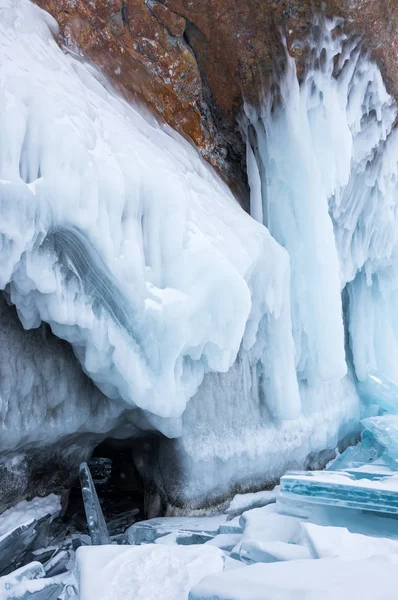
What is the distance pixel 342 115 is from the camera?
13.2 ft

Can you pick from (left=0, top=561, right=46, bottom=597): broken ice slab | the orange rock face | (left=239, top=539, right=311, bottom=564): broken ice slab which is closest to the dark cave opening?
(left=0, top=561, right=46, bottom=597): broken ice slab

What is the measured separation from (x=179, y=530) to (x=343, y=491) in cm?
109

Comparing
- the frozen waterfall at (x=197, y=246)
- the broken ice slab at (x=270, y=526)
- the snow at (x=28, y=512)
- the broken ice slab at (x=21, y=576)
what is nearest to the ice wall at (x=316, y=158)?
the frozen waterfall at (x=197, y=246)

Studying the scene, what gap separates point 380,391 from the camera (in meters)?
5.48

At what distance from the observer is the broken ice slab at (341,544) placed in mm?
1786

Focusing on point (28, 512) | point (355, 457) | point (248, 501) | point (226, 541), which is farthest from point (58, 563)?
point (355, 457)

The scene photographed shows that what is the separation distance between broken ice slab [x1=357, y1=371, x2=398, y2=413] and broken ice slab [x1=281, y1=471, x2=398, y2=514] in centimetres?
239

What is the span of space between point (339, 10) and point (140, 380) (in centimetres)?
309

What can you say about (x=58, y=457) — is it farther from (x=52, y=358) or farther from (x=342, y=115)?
(x=342, y=115)

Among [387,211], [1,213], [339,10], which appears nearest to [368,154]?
[387,211]

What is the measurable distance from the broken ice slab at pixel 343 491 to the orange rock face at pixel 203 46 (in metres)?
2.63

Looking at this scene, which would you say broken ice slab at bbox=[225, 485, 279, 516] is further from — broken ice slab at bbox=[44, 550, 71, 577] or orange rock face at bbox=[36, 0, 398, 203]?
orange rock face at bbox=[36, 0, 398, 203]

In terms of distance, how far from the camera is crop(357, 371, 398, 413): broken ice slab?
538cm

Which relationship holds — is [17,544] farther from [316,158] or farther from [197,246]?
[316,158]
